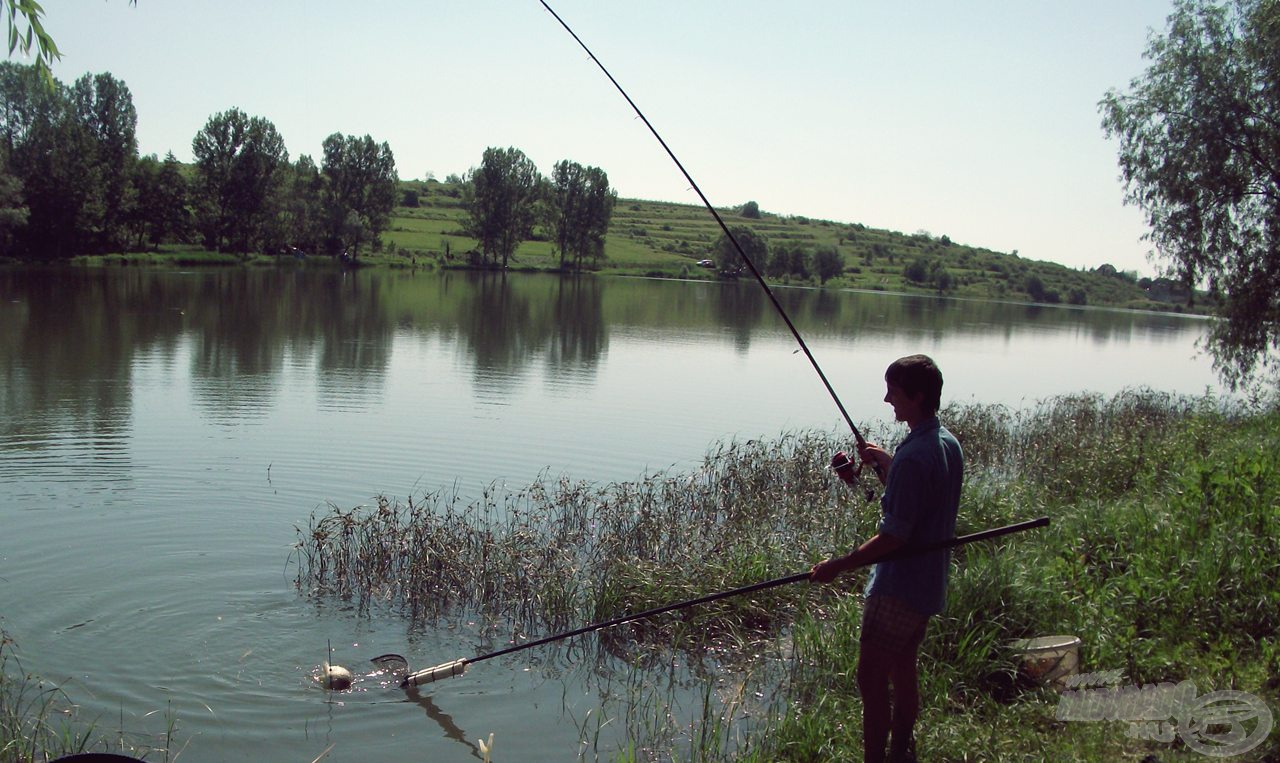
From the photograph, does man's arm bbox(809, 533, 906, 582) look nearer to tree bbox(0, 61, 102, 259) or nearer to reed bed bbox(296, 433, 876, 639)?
reed bed bbox(296, 433, 876, 639)

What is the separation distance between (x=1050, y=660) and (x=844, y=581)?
2220mm

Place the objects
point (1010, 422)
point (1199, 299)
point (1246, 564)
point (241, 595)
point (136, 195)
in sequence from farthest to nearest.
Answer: point (136, 195), point (1199, 299), point (1010, 422), point (241, 595), point (1246, 564)

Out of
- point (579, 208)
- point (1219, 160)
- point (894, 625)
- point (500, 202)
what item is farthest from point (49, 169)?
point (894, 625)

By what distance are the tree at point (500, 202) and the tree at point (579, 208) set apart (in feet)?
8.05

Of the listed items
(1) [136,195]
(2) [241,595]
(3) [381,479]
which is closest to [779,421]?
(3) [381,479]

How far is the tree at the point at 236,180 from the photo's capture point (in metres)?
66.7

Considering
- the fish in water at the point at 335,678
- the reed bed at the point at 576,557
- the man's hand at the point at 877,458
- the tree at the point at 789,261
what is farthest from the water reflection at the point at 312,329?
the tree at the point at 789,261

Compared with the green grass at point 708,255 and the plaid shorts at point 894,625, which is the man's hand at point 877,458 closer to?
the plaid shorts at point 894,625

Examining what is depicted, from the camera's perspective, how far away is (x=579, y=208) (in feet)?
287

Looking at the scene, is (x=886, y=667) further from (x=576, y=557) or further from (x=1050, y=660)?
(x=576, y=557)

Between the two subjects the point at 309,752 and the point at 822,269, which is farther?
the point at 822,269

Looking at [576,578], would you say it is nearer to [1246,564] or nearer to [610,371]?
[1246,564]

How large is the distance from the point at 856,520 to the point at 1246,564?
323 centimetres

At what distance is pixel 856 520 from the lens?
8906mm
